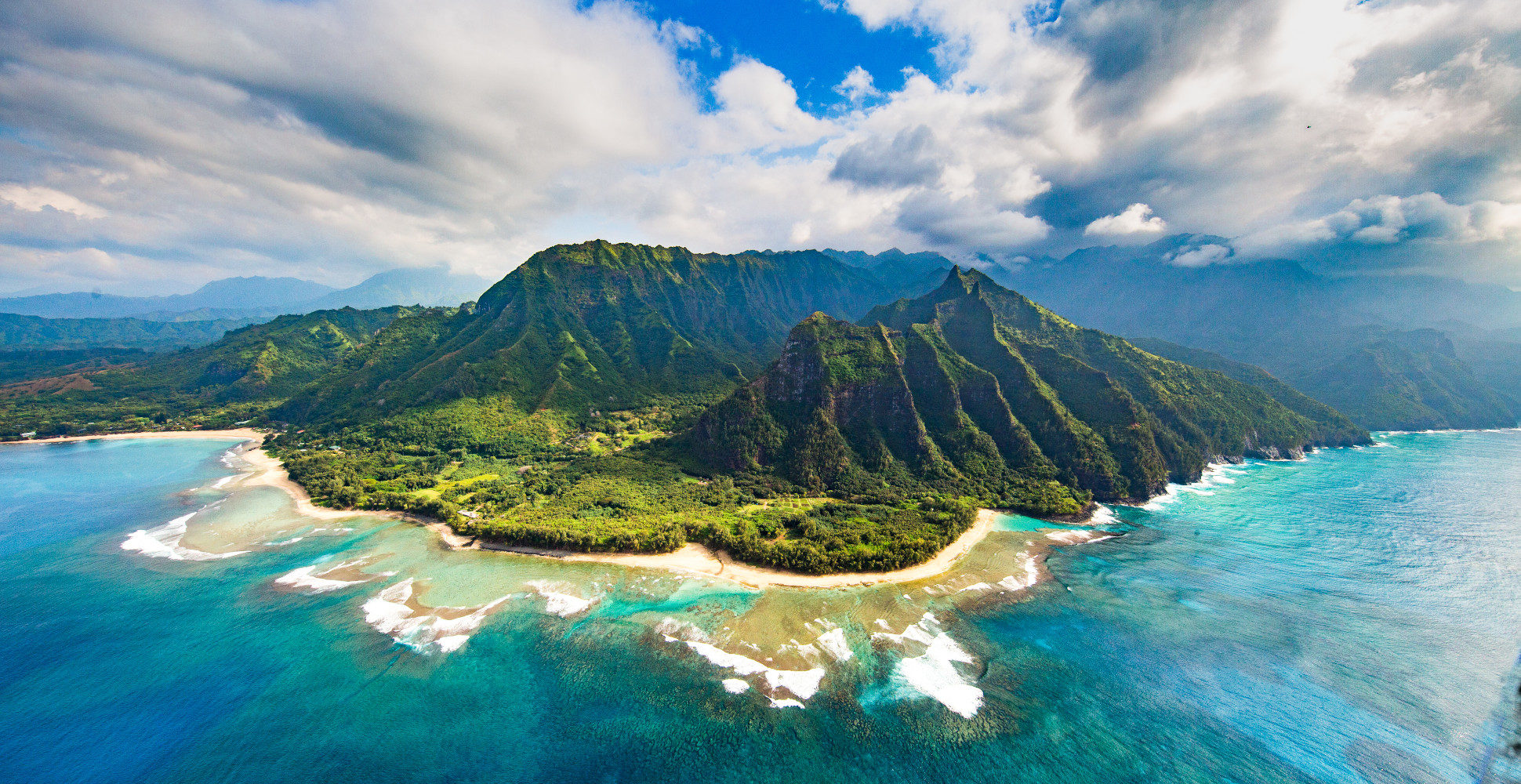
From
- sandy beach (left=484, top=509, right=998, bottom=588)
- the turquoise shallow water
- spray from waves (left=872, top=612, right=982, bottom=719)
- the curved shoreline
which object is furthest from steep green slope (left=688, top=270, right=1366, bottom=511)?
spray from waves (left=872, top=612, right=982, bottom=719)

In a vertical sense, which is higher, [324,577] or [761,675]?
[324,577]

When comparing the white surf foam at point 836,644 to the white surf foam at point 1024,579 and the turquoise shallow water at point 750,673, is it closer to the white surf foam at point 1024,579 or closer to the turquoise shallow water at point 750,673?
the turquoise shallow water at point 750,673

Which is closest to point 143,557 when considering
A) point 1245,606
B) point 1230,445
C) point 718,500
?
point 718,500

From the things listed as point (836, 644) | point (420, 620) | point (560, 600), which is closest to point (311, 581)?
point (420, 620)

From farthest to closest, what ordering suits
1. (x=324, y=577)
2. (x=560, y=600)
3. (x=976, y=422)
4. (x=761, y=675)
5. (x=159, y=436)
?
(x=159, y=436)
(x=976, y=422)
(x=324, y=577)
(x=560, y=600)
(x=761, y=675)

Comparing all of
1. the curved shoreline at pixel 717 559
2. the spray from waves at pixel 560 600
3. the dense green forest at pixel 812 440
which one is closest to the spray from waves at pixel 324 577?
the curved shoreline at pixel 717 559

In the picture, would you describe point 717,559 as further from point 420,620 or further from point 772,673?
point 420,620
